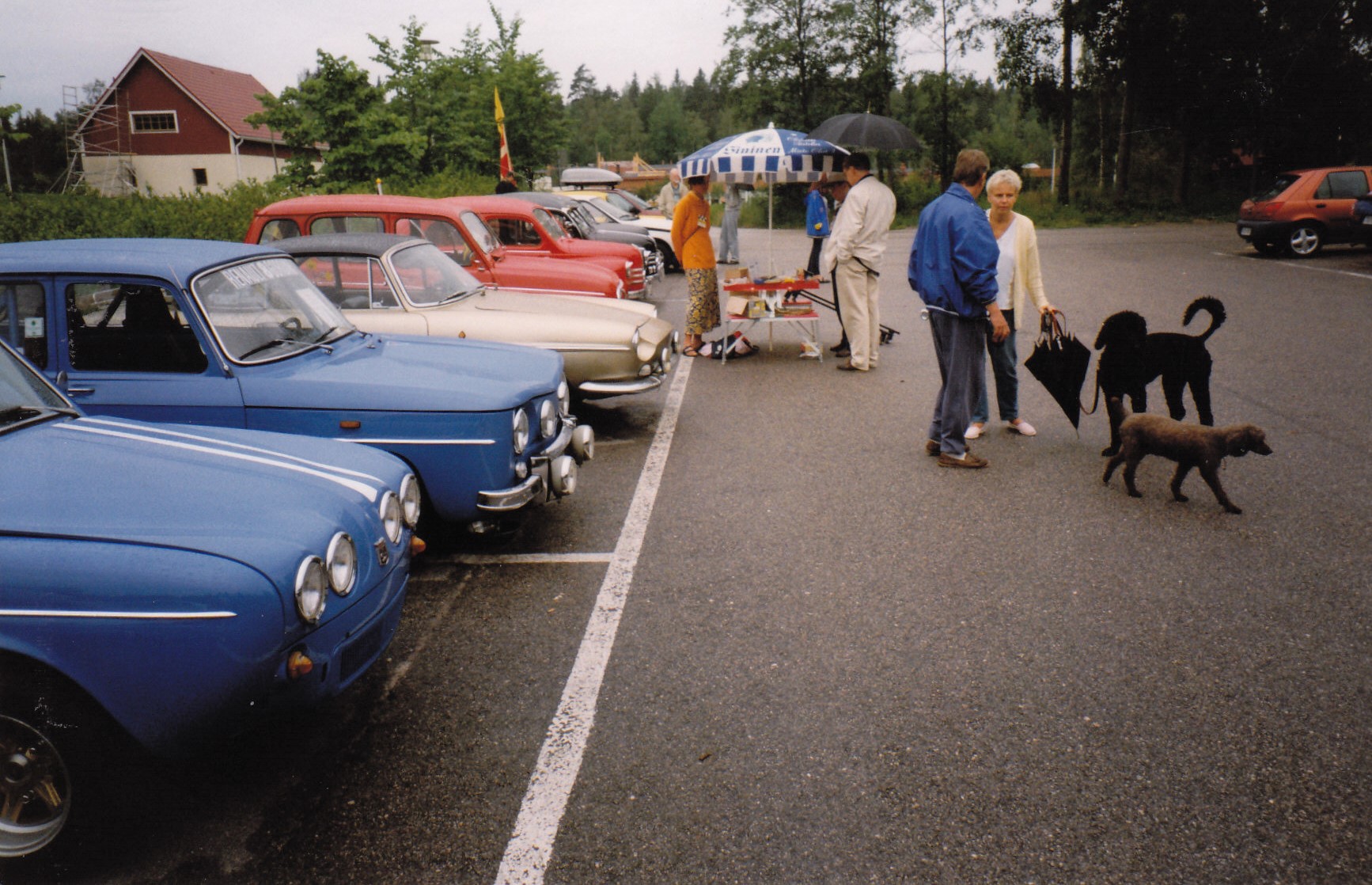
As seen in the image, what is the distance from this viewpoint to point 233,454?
3.31 metres

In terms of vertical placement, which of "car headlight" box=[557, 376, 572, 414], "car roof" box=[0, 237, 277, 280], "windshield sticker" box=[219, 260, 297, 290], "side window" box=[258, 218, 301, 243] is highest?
"side window" box=[258, 218, 301, 243]

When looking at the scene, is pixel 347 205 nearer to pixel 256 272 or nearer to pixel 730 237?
pixel 256 272

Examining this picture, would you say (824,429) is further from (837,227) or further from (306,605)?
(306,605)

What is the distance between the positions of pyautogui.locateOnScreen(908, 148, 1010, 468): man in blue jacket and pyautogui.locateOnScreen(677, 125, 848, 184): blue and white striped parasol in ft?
13.4

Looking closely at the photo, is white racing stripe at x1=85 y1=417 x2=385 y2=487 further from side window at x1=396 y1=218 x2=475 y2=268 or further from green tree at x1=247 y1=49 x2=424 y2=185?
green tree at x1=247 y1=49 x2=424 y2=185

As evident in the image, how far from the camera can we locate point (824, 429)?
7.77m

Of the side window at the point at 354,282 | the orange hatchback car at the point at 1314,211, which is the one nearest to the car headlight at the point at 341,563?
the side window at the point at 354,282

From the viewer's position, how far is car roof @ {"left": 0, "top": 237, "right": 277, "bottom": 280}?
441 centimetres

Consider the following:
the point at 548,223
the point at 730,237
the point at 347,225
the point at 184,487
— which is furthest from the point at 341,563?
the point at 730,237

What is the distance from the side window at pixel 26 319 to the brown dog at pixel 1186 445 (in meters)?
5.79

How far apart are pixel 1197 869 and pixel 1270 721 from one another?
998mm

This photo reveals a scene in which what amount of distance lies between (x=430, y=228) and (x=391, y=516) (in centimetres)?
558

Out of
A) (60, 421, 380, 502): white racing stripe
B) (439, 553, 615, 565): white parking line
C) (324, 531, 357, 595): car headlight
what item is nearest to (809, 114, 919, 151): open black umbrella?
(439, 553, 615, 565): white parking line

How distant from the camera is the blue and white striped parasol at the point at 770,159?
10.4 meters
